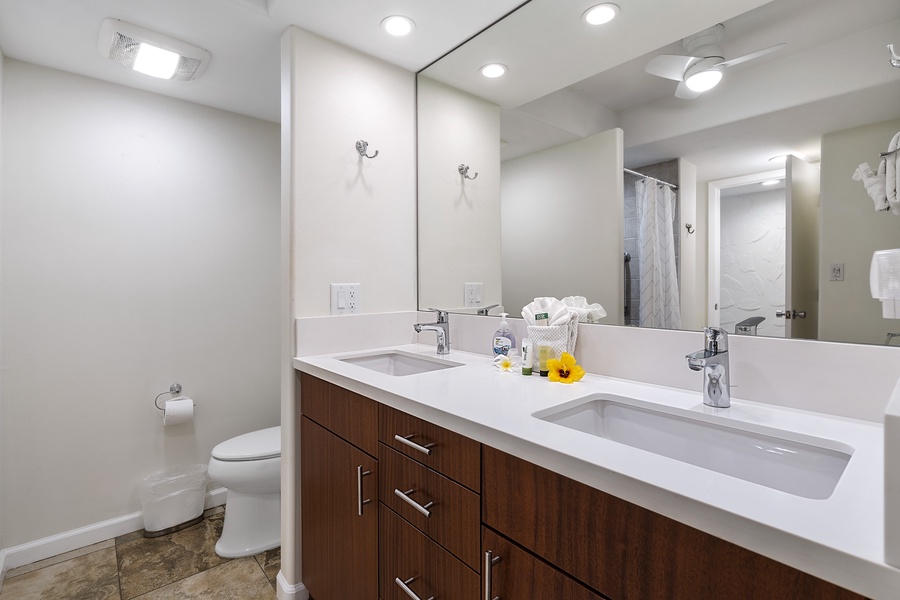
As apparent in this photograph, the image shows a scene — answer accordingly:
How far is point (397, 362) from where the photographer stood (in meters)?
1.83

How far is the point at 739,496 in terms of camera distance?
548 millimetres

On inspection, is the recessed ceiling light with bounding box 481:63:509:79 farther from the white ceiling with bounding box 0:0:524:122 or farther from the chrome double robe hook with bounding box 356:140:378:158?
the chrome double robe hook with bounding box 356:140:378:158

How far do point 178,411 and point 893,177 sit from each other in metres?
2.66

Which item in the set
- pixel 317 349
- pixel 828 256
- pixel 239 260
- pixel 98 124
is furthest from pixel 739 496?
pixel 98 124

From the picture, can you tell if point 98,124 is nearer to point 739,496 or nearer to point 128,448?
point 128,448

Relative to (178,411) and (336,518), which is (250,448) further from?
(336,518)

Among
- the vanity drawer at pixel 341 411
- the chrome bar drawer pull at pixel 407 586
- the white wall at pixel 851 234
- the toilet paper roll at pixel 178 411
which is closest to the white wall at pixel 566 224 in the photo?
the white wall at pixel 851 234

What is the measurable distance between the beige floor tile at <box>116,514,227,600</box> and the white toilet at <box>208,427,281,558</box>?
3.6 inches

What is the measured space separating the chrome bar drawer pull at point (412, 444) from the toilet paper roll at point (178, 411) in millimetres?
1585

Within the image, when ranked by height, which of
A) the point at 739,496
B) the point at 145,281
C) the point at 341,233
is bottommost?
the point at 739,496

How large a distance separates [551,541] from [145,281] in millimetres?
2246

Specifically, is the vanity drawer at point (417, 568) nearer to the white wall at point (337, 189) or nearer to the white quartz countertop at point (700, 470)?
the white quartz countertop at point (700, 470)

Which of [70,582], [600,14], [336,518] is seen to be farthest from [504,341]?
[70,582]

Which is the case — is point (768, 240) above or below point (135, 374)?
above
